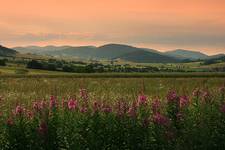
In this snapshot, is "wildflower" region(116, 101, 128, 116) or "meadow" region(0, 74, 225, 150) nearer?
"meadow" region(0, 74, 225, 150)

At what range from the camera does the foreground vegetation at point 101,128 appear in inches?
538

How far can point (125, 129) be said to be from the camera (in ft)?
45.8

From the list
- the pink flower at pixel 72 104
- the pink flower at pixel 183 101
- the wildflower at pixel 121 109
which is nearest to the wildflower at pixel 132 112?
the wildflower at pixel 121 109

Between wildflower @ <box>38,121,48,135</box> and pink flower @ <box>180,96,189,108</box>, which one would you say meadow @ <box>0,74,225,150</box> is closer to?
wildflower @ <box>38,121,48,135</box>

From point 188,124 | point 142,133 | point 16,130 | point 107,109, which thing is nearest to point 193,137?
point 188,124

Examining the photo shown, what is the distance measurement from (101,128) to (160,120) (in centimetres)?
186

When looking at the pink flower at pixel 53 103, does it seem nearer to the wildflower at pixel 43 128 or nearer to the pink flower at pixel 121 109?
the wildflower at pixel 43 128

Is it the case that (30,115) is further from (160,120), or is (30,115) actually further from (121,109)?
(160,120)

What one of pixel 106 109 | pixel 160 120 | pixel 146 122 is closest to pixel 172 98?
pixel 160 120

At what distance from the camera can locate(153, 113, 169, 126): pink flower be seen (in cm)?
1416

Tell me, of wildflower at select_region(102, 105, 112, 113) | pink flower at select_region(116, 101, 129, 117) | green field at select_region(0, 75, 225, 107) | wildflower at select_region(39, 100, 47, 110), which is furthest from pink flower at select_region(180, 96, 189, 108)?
wildflower at select_region(39, 100, 47, 110)

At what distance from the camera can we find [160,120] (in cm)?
1423

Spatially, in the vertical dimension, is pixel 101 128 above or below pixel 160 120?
below

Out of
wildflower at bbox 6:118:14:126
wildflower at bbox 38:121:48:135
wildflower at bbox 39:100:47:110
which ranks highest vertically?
wildflower at bbox 39:100:47:110
